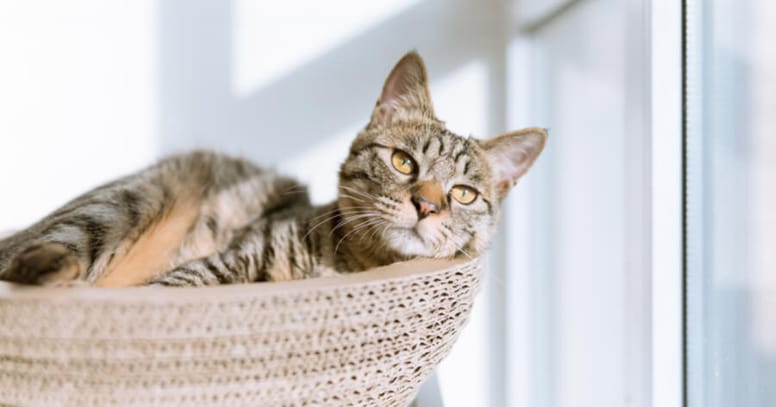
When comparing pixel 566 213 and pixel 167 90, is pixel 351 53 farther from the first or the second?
pixel 566 213

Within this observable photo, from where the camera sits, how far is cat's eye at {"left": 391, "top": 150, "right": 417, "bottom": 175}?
4.06 ft

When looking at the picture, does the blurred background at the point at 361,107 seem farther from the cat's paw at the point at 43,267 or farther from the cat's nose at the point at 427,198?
the cat's paw at the point at 43,267

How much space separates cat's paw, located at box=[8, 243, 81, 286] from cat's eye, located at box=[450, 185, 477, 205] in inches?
28.1

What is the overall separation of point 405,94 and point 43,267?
0.80 m

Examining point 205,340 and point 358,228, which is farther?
point 358,228

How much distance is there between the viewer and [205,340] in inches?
30.0

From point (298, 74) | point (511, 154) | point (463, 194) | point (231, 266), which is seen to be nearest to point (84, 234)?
point (231, 266)

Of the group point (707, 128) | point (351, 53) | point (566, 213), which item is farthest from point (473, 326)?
point (707, 128)

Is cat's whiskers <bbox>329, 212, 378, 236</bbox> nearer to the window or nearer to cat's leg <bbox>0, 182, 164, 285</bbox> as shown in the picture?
cat's leg <bbox>0, 182, 164, 285</bbox>

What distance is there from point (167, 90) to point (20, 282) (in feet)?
4.42

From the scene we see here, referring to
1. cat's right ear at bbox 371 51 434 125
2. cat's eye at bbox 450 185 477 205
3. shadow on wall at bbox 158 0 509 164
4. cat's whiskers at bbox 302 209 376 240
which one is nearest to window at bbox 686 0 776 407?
cat's eye at bbox 450 185 477 205

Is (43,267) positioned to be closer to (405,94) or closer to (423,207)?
(423,207)

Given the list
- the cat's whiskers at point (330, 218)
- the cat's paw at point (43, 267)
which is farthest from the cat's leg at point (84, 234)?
the cat's whiskers at point (330, 218)

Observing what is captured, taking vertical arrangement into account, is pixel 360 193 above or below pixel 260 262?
above
